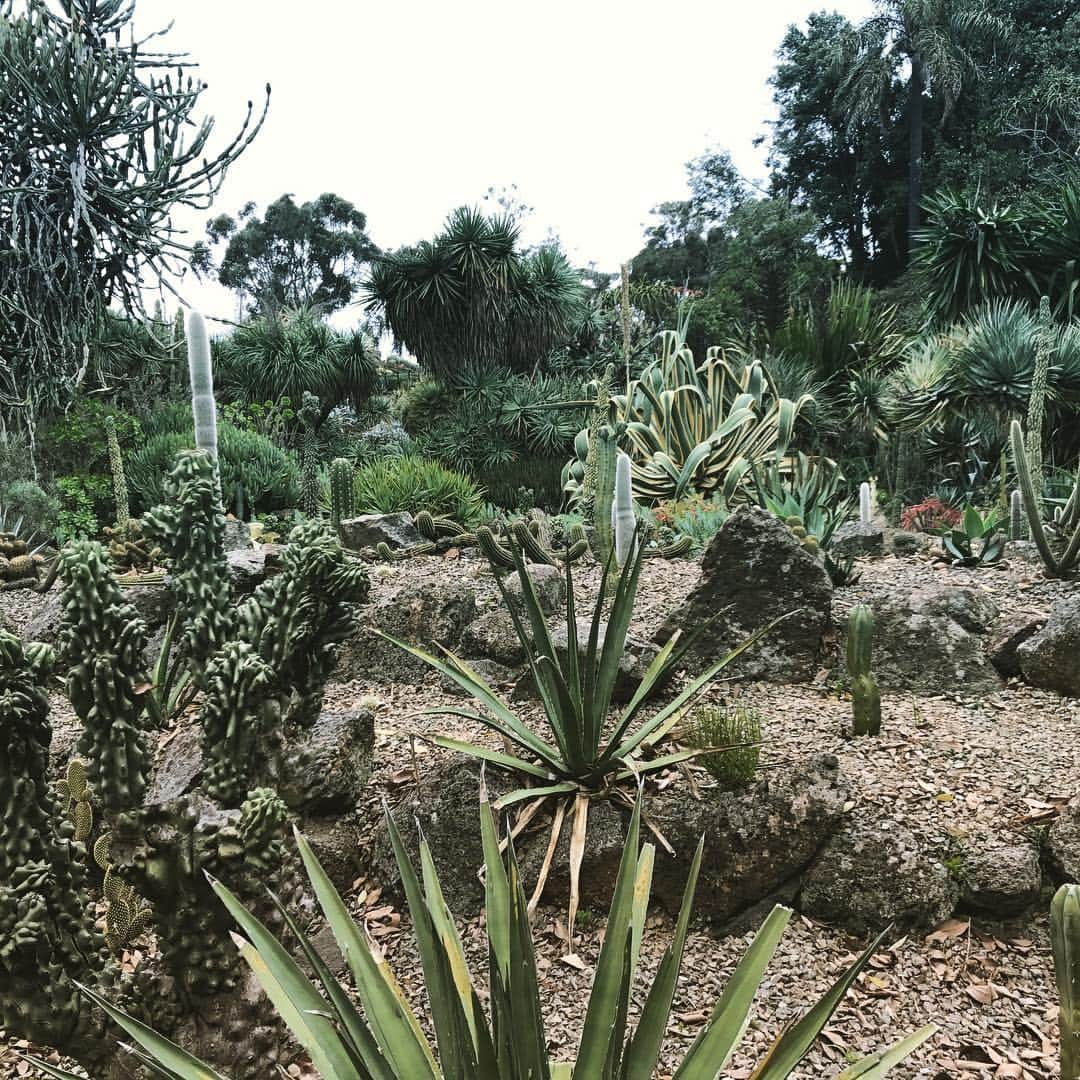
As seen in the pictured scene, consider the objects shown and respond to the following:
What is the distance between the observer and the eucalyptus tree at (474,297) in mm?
16109

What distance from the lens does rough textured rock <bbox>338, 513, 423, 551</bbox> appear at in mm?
5594

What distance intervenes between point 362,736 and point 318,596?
842 millimetres

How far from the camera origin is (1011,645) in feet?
10.9

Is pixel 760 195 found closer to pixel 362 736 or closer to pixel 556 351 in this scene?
pixel 556 351

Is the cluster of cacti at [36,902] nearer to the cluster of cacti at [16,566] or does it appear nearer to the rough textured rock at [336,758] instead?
the rough textured rock at [336,758]

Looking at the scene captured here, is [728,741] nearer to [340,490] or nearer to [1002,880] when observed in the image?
[1002,880]

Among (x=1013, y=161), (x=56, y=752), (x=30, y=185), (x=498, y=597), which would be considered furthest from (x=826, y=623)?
(x=1013, y=161)

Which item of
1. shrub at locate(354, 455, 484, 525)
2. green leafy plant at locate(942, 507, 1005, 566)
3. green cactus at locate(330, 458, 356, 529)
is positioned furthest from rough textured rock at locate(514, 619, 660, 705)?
shrub at locate(354, 455, 484, 525)

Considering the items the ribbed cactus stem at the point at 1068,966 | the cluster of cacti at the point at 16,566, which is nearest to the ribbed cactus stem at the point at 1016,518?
the ribbed cactus stem at the point at 1068,966

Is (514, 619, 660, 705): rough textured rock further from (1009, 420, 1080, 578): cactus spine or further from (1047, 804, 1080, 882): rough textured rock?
(1009, 420, 1080, 578): cactus spine

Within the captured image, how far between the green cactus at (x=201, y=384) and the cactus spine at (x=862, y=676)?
2578 millimetres

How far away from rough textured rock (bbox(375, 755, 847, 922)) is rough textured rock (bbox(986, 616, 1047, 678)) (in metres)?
1.21

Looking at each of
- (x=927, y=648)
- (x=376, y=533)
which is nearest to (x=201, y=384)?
(x=376, y=533)

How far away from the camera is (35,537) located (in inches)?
338
